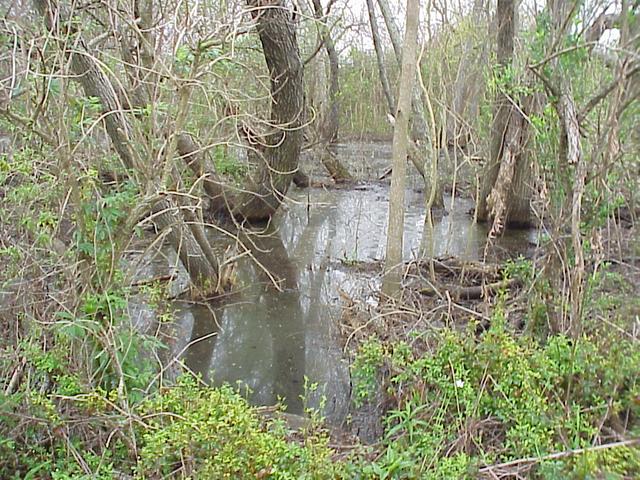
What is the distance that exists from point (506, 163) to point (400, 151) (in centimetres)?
377

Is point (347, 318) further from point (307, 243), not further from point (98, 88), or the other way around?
point (307, 243)

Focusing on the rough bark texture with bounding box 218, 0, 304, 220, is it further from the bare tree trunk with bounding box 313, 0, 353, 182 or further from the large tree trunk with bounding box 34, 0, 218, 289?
the bare tree trunk with bounding box 313, 0, 353, 182

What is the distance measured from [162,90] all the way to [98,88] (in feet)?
Result: 3.79

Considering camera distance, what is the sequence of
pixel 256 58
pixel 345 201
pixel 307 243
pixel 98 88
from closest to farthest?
1. pixel 98 88
2. pixel 307 243
3. pixel 256 58
4. pixel 345 201

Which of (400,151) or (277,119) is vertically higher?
(277,119)

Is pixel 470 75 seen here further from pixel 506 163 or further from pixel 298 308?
pixel 298 308

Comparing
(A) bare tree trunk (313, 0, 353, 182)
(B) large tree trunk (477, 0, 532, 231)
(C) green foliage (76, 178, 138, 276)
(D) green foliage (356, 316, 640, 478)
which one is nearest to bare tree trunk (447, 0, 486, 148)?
(B) large tree trunk (477, 0, 532, 231)

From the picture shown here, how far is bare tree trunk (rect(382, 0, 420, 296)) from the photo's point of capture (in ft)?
16.7

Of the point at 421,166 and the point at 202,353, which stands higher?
the point at 421,166

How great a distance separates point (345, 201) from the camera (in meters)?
11.8

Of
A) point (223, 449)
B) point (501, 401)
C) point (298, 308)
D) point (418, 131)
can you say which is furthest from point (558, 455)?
point (418, 131)

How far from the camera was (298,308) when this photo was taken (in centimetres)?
645

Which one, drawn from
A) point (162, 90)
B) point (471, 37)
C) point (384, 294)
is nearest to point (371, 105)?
point (471, 37)

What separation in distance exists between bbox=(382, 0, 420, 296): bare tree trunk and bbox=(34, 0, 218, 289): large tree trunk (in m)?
1.92
